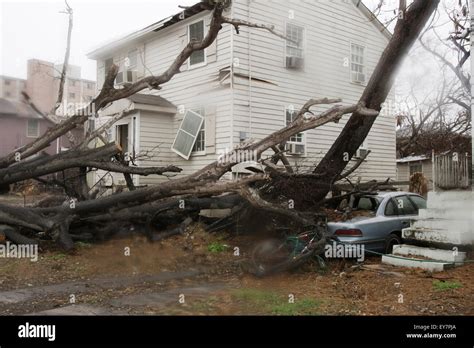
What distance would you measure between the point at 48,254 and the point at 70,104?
7.90 metres

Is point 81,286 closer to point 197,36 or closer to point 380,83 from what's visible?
point 380,83

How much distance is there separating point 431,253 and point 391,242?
1.09 meters

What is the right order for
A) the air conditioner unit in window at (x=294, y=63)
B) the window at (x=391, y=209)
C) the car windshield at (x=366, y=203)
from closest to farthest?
the window at (x=391, y=209) → the car windshield at (x=366, y=203) → the air conditioner unit in window at (x=294, y=63)

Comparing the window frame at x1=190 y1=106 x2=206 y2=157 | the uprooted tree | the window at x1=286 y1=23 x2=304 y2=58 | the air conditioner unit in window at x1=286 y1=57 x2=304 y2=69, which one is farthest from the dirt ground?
the window at x1=286 y1=23 x2=304 y2=58

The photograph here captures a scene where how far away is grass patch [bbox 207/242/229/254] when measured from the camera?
9.63m

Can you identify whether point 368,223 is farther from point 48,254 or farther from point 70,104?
point 70,104

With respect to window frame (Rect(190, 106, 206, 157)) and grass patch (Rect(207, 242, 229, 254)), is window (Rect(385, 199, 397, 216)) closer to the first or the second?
grass patch (Rect(207, 242, 229, 254))

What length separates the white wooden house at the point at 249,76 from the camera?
43.1 ft

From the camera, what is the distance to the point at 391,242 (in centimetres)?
939

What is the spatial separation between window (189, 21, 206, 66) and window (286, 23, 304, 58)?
2.63 meters

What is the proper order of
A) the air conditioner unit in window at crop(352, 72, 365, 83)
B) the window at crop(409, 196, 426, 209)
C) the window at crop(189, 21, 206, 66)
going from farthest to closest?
the air conditioner unit in window at crop(352, 72, 365, 83)
the window at crop(189, 21, 206, 66)
the window at crop(409, 196, 426, 209)

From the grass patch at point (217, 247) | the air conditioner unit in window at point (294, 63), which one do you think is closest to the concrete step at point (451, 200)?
the grass patch at point (217, 247)

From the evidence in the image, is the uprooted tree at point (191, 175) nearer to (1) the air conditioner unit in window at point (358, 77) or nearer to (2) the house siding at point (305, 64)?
(2) the house siding at point (305, 64)

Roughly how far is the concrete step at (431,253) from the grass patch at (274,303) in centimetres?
331
